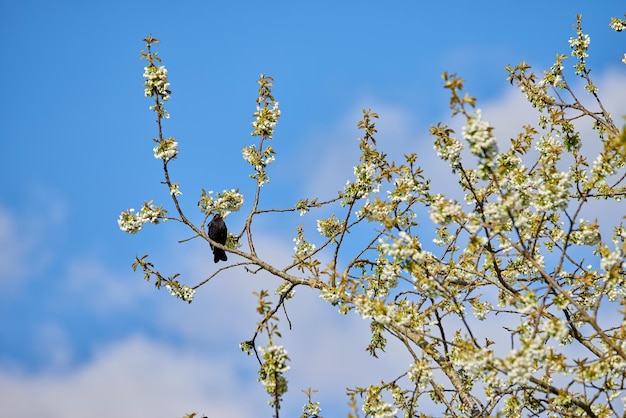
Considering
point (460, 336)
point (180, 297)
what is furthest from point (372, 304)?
point (180, 297)

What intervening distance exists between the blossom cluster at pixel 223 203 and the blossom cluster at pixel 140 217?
55 centimetres

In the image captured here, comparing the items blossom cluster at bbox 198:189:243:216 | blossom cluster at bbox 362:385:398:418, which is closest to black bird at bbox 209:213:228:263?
blossom cluster at bbox 198:189:243:216

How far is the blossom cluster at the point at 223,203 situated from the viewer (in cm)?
793

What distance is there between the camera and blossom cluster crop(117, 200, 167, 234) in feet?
24.6

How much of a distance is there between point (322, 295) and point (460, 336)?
2224 mm

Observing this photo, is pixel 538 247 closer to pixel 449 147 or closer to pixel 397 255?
pixel 449 147

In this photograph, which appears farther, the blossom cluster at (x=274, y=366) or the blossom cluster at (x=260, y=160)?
the blossom cluster at (x=260, y=160)

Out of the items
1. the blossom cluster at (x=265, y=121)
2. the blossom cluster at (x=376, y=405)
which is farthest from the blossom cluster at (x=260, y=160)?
the blossom cluster at (x=376, y=405)

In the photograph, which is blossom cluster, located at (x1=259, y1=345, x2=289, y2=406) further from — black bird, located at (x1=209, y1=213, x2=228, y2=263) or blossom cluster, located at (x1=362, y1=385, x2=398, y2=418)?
black bird, located at (x1=209, y1=213, x2=228, y2=263)

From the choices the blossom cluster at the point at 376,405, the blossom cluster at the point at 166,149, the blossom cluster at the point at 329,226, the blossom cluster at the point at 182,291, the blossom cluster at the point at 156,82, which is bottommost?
the blossom cluster at the point at 376,405

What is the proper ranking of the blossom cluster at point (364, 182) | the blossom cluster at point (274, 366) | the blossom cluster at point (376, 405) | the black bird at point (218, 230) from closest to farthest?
the blossom cluster at point (274, 366), the blossom cluster at point (376, 405), the blossom cluster at point (364, 182), the black bird at point (218, 230)

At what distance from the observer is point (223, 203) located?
798 cm

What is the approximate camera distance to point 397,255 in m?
5.11

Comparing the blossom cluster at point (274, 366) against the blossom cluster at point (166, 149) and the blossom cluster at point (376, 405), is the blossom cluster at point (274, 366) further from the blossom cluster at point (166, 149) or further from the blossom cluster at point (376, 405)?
the blossom cluster at point (166, 149)
